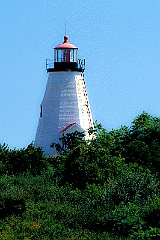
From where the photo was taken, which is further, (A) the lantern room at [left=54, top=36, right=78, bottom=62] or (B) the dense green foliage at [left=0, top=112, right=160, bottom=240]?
(A) the lantern room at [left=54, top=36, right=78, bottom=62]

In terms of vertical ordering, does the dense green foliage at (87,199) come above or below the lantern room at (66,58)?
below

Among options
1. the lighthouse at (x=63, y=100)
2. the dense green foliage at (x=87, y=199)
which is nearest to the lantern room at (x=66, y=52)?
the lighthouse at (x=63, y=100)

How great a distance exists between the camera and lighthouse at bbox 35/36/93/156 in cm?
4959

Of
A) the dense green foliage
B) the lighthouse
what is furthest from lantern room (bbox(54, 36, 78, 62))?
the dense green foliage

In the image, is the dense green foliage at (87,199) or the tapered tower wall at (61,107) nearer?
the dense green foliage at (87,199)

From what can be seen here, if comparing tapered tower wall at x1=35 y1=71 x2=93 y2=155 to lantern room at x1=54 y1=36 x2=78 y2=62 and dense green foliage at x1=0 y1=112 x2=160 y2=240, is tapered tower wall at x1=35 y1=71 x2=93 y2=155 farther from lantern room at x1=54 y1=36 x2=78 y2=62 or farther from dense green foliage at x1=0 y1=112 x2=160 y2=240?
dense green foliage at x1=0 y1=112 x2=160 y2=240

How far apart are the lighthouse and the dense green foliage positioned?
58.4 feet

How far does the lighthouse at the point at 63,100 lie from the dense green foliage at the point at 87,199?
17.8 meters

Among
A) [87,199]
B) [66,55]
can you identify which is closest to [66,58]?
[66,55]

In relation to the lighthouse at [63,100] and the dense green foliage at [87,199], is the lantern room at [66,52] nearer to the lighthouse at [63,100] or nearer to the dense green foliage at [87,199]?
the lighthouse at [63,100]

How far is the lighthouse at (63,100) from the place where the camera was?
163 ft

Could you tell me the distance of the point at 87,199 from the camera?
21.6 m

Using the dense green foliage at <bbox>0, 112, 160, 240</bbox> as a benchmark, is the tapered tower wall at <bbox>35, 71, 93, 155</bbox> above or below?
above

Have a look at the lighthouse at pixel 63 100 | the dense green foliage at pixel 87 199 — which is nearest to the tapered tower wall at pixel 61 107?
the lighthouse at pixel 63 100
